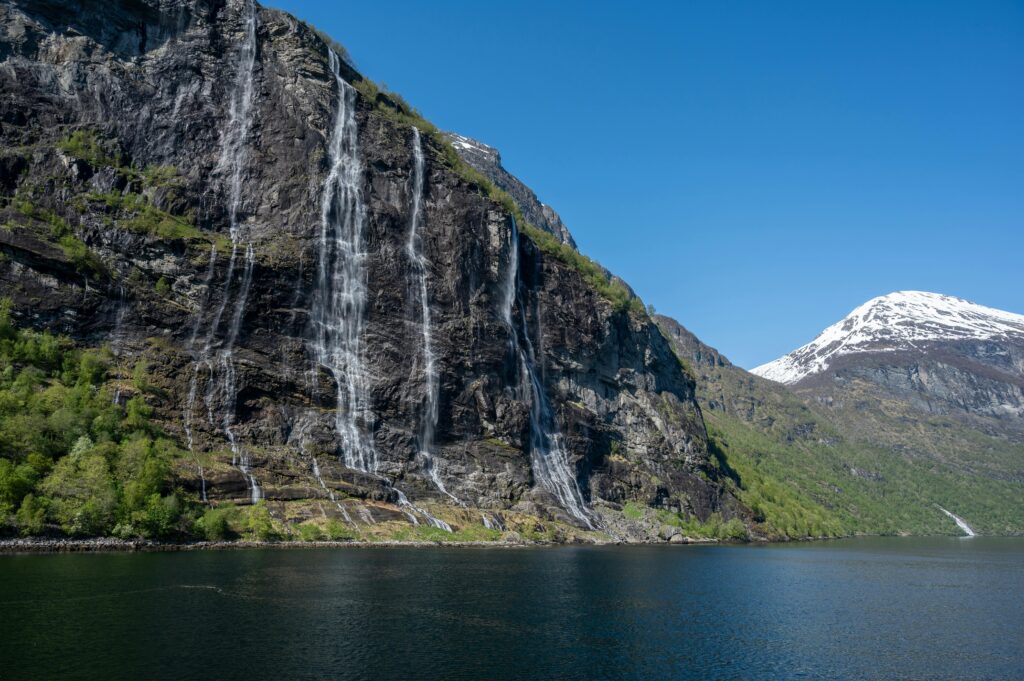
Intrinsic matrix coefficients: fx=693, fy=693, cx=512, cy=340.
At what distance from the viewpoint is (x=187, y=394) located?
250 ft

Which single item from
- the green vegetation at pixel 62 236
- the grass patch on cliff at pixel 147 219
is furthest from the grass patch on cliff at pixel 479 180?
the green vegetation at pixel 62 236

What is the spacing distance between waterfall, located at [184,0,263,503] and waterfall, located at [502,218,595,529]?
128 ft

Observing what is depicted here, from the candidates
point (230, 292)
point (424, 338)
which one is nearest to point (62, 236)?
point (230, 292)

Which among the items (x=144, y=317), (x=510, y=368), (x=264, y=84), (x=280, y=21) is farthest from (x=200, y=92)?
(x=510, y=368)

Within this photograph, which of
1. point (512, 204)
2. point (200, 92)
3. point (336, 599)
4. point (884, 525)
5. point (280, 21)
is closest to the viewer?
point (336, 599)

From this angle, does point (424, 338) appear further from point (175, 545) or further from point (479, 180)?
point (175, 545)

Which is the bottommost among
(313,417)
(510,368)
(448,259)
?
(313,417)

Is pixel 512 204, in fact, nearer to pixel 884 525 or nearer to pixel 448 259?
pixel 448 259

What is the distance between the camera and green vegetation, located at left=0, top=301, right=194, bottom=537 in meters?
53.9

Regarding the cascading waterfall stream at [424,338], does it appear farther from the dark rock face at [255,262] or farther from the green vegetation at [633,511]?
the green vegetation at [633,511]

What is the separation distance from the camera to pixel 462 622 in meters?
36.2

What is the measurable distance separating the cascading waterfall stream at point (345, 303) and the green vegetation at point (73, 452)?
21.7 m

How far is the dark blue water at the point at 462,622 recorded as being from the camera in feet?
92.0

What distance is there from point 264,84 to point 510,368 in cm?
5462
